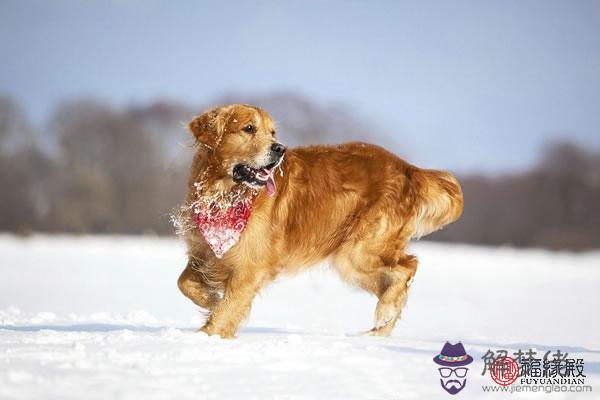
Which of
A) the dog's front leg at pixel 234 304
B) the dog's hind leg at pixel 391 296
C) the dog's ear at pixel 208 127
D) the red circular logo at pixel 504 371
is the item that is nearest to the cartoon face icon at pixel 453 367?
the red circular logo at pixel 504 371

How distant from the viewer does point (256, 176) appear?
229 inches

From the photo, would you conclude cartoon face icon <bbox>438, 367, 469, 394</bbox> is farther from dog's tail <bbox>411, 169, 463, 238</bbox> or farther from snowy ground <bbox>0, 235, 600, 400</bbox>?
dog's tail <bbox>411, 169, 463, 238</bbox>

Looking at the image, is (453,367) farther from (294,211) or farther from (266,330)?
(266,330)

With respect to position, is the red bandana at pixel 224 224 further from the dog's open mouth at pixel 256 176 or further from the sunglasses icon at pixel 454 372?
the sunglasses icon at pixel 454 372

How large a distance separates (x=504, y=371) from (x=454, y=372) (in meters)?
0.36

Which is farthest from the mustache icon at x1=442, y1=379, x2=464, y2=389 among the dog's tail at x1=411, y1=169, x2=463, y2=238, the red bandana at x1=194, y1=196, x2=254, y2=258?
the dog's tail at x1=411, y1=169, x2=463, y2=238

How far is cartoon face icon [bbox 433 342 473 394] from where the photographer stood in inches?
159

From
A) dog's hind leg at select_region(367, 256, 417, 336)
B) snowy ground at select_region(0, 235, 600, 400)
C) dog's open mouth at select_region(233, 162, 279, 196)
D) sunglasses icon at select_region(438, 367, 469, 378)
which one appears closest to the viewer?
snowy ground at select_region(0, 235, 600, 400)

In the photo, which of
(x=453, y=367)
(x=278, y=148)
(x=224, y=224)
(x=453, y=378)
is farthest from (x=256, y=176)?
(x=453, y=378)

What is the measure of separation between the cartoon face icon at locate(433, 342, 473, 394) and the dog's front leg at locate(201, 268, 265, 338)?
1.77m

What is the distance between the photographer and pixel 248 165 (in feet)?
19.1

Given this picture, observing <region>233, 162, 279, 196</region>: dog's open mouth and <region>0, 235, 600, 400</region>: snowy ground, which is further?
<region>233, 162, 279, 196</region>: dog's open mouth

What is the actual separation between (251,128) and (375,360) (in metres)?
2.41

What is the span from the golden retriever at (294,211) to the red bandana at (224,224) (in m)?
0.02
